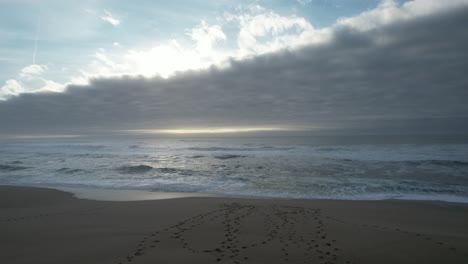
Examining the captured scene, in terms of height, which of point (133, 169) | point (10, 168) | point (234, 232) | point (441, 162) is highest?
point (441, 162)

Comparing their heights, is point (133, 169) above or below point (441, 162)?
below

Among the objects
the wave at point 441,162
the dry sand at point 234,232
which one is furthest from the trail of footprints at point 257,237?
the wave at point 441,162

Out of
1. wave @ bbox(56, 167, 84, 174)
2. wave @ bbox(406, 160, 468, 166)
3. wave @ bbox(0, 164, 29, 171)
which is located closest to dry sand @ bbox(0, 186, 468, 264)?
wave @ bbox(56, 167, 84, 174)

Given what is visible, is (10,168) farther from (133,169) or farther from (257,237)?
(257,237)

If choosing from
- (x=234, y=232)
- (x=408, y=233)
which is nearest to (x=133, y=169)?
(x=234, y=232)

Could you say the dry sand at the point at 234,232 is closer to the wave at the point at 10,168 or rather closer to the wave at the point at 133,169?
the wave at the point at 133,169

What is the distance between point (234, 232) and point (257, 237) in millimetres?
698

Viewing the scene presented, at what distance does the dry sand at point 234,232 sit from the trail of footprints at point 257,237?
2 centimetres

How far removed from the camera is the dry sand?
15.6 ft

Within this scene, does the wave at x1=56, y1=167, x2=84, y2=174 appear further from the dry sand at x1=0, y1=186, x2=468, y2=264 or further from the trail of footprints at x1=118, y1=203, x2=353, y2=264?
the trail of footprints at x1=118, y1=203, x2=353, y2=264

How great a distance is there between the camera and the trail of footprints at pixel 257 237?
4668 mm

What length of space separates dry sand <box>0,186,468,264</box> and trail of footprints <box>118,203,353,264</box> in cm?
2

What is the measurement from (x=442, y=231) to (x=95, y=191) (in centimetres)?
1437

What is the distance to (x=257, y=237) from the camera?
5562 millimetres
